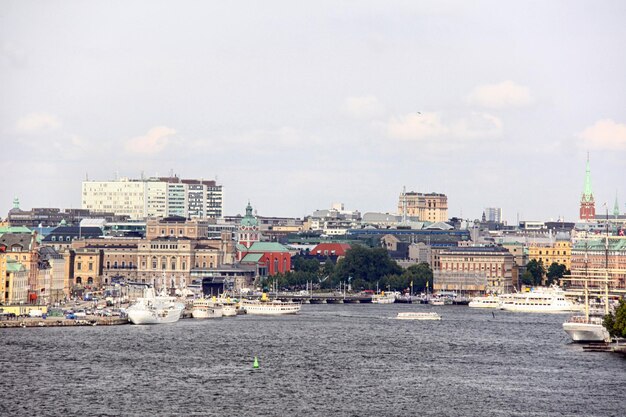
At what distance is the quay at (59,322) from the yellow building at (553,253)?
286 ft

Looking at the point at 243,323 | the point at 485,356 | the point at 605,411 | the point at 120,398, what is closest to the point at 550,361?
the point at 485,356

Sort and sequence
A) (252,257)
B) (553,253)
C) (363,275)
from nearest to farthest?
(363,275)
(252,257)
(553,253)

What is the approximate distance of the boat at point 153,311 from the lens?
376 ft

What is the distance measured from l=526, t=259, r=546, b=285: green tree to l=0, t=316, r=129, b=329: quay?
7284cm

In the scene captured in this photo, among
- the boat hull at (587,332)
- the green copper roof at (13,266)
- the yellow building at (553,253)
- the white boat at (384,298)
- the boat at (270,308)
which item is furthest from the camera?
the yellow building at (553,253)

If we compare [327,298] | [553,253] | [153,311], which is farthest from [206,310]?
[553,253]

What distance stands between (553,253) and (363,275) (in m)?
27.7

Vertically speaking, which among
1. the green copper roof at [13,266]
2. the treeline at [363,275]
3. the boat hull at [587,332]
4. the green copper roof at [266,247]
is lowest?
the boat hull at [587,332]

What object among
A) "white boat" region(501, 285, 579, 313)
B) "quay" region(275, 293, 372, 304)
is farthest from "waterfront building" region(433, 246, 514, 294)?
"white boat" region(501, 285, 579, 313)

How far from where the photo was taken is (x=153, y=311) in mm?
116312

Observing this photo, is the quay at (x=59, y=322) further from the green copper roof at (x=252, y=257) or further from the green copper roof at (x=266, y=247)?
the green copper roof at (x=266, y=247)

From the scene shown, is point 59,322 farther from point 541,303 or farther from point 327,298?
point 327,298

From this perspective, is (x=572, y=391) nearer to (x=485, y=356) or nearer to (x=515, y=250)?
(x=485, y=356)

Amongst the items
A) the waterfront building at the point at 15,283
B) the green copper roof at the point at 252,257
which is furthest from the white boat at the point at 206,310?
the green copper roof at the point at 252,257
